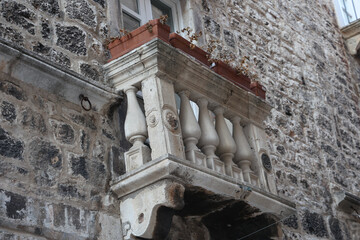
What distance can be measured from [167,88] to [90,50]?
62 cm

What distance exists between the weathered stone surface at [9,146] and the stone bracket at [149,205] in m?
0.76

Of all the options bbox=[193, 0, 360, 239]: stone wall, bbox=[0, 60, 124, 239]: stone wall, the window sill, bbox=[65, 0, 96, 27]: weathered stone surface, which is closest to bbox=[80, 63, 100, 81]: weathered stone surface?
bbox=[0, 60, 124, 239]: stone wall

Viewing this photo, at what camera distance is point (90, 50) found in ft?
Result: 13.5

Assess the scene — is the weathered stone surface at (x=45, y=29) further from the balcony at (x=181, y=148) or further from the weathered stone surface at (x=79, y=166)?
the weathered stone surface at (x=79, y=166)

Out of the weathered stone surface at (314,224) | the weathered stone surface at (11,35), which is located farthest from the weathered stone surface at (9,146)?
the weathered stone surface at (314,224)

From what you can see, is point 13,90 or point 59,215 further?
point 13,90

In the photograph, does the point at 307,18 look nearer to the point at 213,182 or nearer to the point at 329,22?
the point at 329,22

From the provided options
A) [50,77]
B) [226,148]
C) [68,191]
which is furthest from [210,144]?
[50,77]

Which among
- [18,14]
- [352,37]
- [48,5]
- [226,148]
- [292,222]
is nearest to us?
[18,14]

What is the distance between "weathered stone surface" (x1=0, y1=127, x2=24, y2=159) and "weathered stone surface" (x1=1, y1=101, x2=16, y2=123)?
87 mm

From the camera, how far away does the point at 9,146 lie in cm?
328

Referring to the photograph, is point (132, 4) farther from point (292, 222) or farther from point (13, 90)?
point (292, 222)

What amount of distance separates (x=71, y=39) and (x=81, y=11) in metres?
0.31

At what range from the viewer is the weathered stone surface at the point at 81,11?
4.15m
